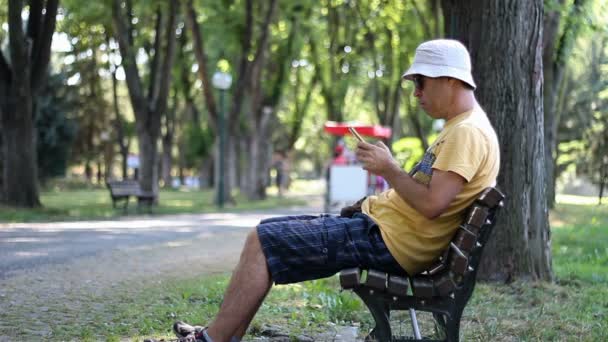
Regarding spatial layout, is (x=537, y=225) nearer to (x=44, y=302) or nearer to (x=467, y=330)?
(x=467, y=330)

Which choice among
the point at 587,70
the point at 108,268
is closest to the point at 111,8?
the point at 108,268

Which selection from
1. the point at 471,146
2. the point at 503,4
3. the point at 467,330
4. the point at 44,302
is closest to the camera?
the point at 471,146

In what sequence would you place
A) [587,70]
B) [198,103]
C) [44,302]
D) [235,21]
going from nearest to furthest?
[44,302] < [235,21] < [587,70] < [198,103]

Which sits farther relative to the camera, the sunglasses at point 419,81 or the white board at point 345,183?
the white board at point 345,183

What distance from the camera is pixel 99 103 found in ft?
167

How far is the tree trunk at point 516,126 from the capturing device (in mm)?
6855

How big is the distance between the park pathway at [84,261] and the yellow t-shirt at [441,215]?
2194 mm

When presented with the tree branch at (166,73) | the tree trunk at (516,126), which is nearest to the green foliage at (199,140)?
the tree branch at (166,73)

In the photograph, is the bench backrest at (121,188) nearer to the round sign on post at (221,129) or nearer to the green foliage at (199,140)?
the round sign on post at (221,129)

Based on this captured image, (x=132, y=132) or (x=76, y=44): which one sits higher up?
(x=76, y=44)

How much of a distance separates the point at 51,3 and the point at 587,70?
26.5m

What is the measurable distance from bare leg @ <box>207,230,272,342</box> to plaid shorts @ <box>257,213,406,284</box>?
0.17ft

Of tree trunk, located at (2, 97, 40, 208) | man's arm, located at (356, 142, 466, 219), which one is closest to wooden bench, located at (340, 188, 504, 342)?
man's arm, located at (356, 142, 466, 219)

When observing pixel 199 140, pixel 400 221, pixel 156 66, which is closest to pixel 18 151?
pixel 156 66
